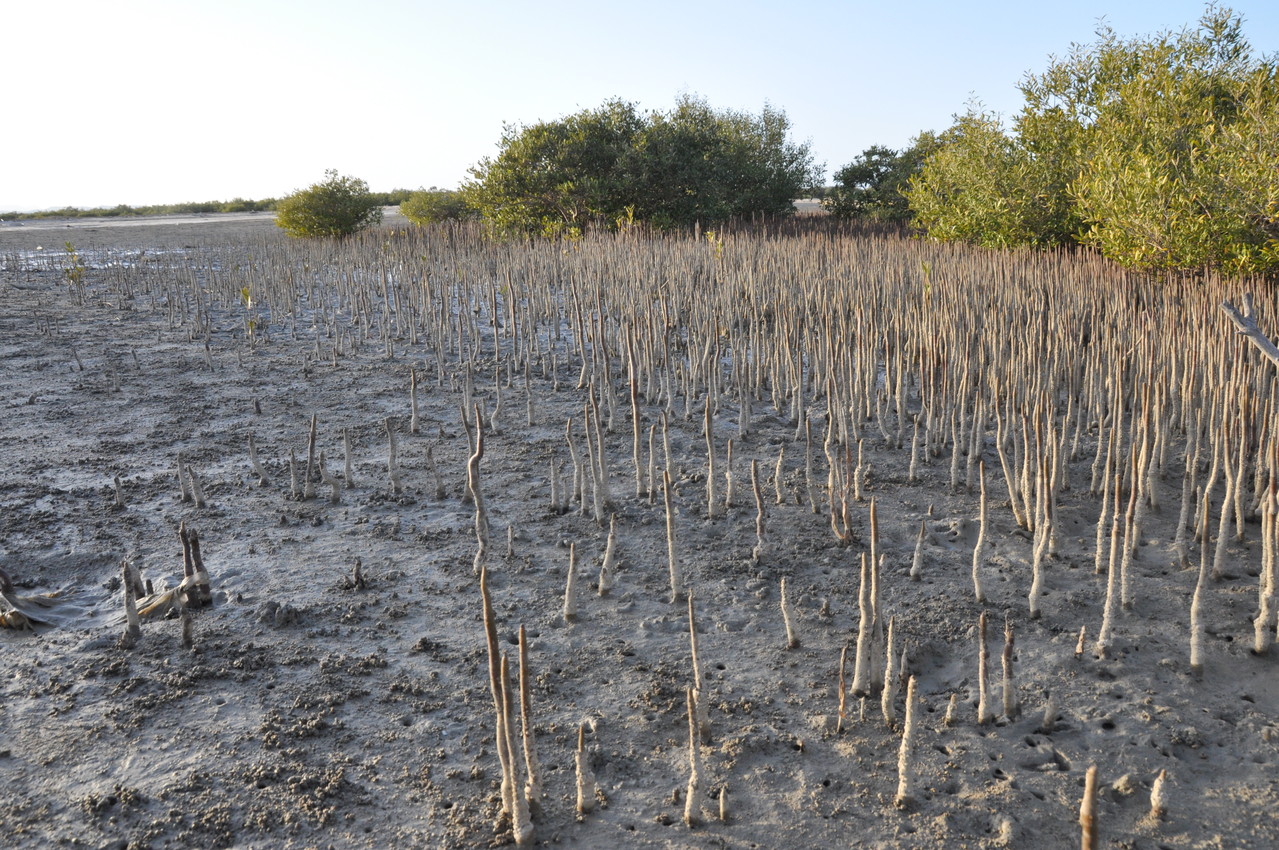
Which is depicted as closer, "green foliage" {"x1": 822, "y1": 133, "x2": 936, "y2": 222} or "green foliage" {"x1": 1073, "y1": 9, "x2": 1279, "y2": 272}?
"green foliage" {"x1": 1073, "y1": 9, "x2": 1279, "y2": 272}

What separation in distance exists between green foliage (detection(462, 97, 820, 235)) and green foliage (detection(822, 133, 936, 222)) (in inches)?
163

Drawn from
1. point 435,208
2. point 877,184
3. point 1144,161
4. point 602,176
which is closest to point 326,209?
point 435,208

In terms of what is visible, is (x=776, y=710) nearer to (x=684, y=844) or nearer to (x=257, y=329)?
(x=684, y=844)

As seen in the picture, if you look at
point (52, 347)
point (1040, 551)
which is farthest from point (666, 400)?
point (52, 347)

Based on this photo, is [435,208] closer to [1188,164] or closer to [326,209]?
[326,209]

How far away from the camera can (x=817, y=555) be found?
144 inches

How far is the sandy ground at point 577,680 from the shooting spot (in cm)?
222

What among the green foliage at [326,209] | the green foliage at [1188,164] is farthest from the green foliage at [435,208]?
the green foliage at [1188,164]

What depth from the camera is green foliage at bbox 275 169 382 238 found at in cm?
1761

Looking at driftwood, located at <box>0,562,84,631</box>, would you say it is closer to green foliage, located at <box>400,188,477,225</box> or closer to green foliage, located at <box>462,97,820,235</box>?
green foliage, located at <box>462,97,820,235</box>

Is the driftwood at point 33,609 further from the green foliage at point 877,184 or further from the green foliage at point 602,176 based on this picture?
the green foliage at point 877,184

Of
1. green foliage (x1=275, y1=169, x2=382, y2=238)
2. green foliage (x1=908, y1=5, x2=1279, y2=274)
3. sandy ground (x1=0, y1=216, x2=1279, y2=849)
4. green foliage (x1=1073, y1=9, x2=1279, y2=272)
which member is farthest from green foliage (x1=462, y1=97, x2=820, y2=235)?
sandy ground (x1=0, y1=216, x2=1279, y2=849)

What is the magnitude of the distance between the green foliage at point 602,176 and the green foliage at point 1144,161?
5552mm

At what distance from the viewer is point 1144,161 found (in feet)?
23.2
